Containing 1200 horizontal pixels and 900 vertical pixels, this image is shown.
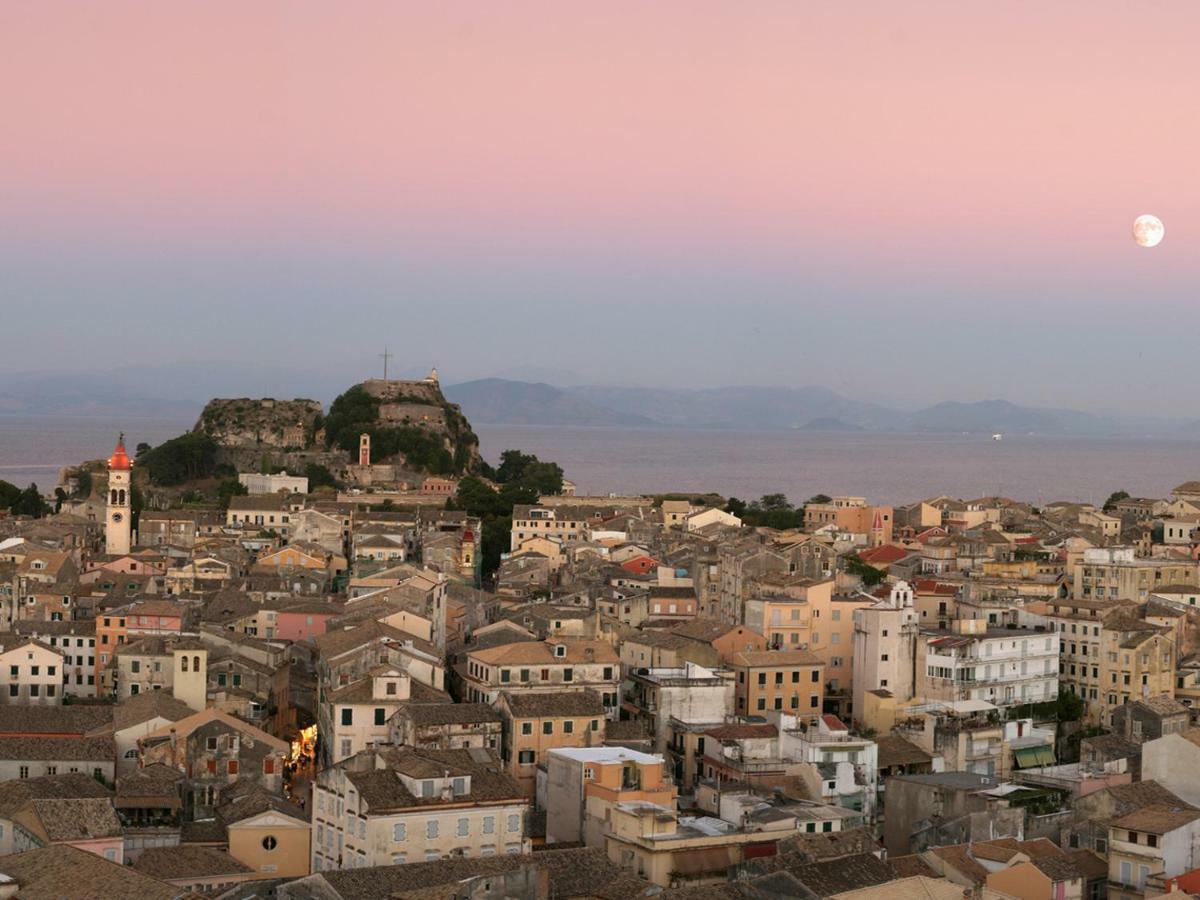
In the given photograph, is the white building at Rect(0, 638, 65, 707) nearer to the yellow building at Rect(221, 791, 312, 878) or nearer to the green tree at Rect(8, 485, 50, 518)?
the yellow building at Rect(221, 791, 312, 878)

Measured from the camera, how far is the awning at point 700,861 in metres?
26.1

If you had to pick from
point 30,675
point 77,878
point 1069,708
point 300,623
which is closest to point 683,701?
point 1069,708

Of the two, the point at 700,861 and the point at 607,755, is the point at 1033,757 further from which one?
the point at 700,861

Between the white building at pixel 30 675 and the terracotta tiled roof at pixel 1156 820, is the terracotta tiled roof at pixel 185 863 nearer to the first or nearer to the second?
the terracotta tiled roof at pixel 1156 820

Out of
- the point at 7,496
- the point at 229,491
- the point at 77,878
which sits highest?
the point at 229,491

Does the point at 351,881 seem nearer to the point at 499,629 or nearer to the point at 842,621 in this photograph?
the point at 499,629

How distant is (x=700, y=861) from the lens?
2620 cm

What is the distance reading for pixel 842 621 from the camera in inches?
1567

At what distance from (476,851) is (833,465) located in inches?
6684

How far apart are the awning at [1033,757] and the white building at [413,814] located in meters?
11.8

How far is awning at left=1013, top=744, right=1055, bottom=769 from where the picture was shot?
3481cm

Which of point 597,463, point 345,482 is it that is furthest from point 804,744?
point 597,463

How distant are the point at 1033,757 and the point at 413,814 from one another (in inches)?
567

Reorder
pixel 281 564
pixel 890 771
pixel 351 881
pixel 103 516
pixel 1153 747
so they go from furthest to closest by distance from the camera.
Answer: pixel 103 516 < pixel 281 564 < pixel 890 771 < pixel 1153 747 < pixel 351 881
